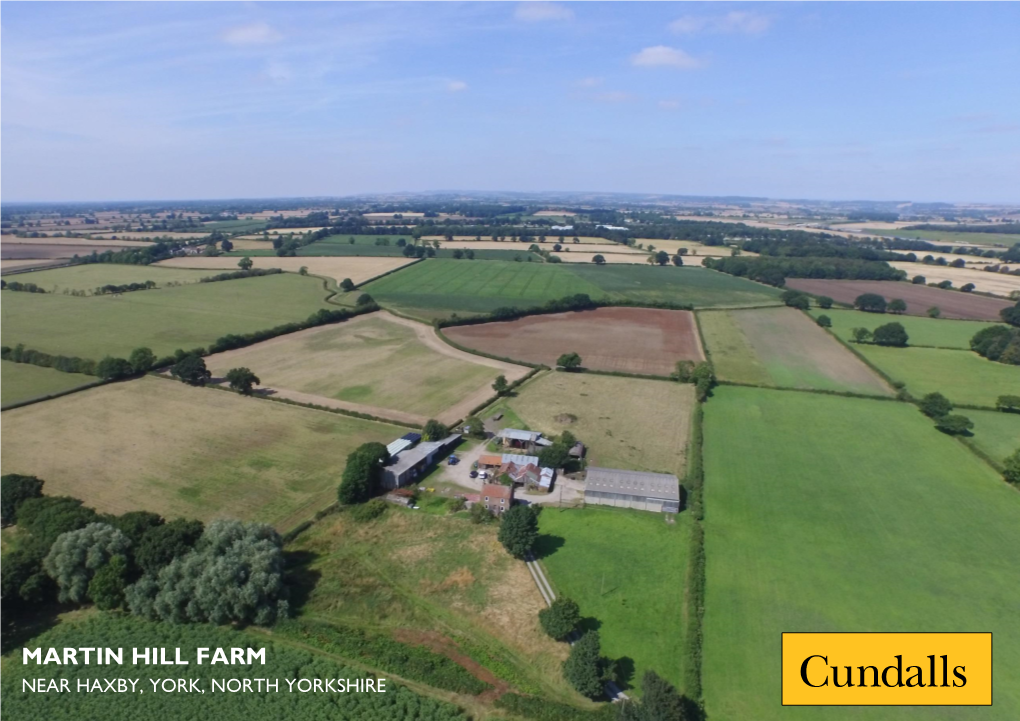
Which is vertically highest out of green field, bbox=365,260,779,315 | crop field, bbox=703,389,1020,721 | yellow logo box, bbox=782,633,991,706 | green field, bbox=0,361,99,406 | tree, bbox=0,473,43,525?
green field, bbox=365,260,779,315

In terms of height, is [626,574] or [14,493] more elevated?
[14,493]

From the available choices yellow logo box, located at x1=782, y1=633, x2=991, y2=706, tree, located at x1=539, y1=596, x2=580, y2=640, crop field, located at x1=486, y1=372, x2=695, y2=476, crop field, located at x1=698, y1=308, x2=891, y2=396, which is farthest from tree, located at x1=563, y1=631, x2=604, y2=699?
crop field, located at x1=698, y1=308, x2=891, y2=396

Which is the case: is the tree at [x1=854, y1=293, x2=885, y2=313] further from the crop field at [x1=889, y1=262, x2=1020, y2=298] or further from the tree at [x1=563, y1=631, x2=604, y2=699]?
the tree at [x1=563, y1=631, x2=604, y2=699]

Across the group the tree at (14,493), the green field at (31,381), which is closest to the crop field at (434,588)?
the tree at (14,493)

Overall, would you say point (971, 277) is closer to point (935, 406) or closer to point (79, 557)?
point (935, 406)

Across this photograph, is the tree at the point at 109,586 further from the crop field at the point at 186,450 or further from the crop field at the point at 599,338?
the crop field at the point at 599,338

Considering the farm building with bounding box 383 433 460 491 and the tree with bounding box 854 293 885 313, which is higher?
the tree with bounding box 854 293 885 313

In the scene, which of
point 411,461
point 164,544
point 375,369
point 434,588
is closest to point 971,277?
point 375,369
